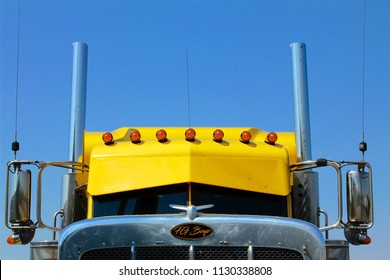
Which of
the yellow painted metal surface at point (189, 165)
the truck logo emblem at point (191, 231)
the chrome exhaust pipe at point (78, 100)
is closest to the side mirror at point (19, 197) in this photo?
the yellow painted metal surface at point (189, 165)

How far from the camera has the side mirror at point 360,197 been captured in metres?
8.84

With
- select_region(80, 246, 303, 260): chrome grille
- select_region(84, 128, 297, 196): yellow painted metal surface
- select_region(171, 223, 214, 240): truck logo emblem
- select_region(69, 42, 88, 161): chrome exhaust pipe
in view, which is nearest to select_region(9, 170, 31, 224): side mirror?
select_region(84, 128, 297, 196): yellow painted metal surface

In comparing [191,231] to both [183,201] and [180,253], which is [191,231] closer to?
[180,253]

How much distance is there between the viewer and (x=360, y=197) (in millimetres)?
8836

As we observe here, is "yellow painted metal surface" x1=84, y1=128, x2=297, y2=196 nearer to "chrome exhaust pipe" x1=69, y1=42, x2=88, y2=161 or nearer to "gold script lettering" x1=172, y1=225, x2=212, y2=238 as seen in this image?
"gold script lettering" x1=172, y1=225, x2=212, y2=238

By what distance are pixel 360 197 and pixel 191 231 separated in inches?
83.5

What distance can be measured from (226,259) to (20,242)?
98.8 inches

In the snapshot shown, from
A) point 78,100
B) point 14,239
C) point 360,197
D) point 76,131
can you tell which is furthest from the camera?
point 78,100

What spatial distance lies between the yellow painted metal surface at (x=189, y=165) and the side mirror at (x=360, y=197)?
81 centimetres

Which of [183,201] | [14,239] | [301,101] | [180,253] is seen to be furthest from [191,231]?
[301,101]

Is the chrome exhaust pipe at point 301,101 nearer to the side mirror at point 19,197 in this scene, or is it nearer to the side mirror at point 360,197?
the side mirror at point 360,197

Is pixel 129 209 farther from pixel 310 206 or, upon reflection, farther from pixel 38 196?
pixel 310 206

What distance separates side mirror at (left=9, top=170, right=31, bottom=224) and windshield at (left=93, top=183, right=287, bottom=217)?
2.52 feet
